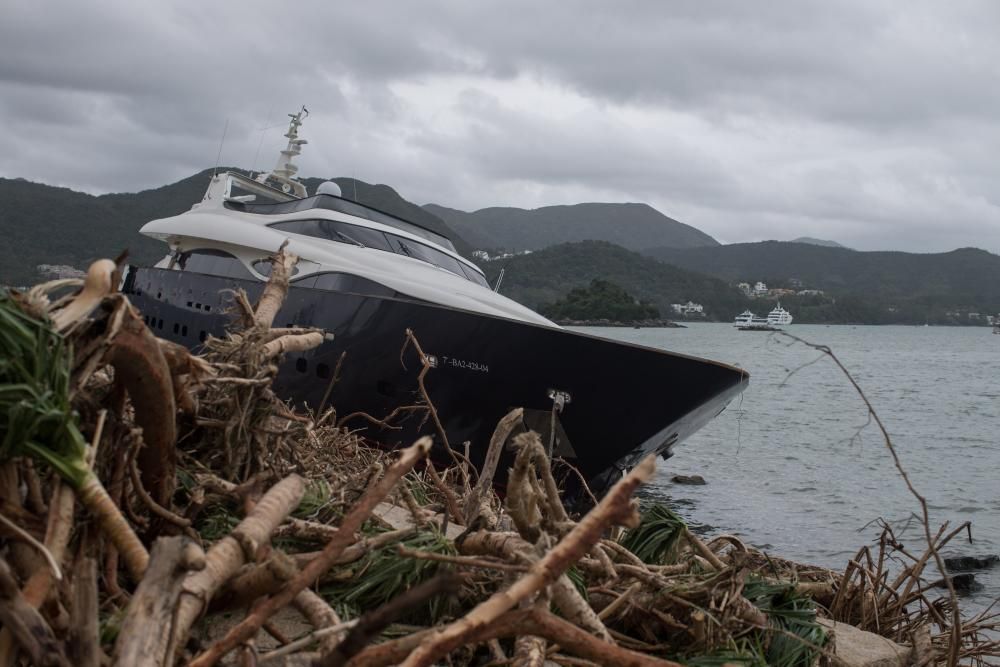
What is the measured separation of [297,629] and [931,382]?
50.9 m

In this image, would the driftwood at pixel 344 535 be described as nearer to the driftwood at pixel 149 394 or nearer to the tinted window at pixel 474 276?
the driftwood at pixel 149 394

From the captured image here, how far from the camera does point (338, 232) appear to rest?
35.8 feet

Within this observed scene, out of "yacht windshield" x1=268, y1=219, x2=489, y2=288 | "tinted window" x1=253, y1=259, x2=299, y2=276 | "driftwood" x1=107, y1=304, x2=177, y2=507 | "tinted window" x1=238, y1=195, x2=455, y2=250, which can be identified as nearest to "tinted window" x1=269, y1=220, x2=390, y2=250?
"yacht windshield" x1=268, y1=219, x2=489, y2=288

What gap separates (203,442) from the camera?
271 cm

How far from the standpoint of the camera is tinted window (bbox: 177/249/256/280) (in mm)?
10906

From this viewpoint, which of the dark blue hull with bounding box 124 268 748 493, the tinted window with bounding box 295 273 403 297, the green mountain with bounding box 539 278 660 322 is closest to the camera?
the dark blue hull with bounding box 124 268 748 493

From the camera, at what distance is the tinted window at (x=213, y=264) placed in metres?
10.9

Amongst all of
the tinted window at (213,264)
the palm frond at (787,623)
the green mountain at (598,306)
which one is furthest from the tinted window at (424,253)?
the green mountain at (598,306)

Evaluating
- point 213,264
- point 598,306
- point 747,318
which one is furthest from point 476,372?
point 747,318

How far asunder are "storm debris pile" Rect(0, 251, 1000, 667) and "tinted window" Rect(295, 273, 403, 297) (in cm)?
556

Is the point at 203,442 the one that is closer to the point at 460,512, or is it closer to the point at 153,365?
the point at 153,365

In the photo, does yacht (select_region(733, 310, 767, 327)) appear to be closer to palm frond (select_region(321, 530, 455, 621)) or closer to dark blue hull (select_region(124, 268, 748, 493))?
dark blue hull (select_region(124, 268, 748, 493))

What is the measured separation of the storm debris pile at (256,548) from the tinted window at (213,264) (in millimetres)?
A: 7676

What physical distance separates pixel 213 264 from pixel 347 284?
2.95 m
